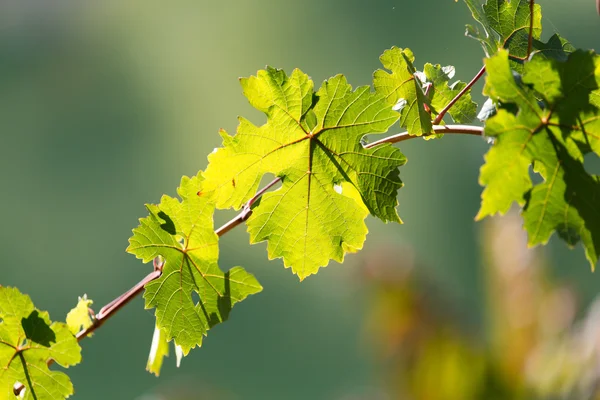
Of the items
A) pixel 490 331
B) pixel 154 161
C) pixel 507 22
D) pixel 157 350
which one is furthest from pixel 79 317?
pixel 154 161

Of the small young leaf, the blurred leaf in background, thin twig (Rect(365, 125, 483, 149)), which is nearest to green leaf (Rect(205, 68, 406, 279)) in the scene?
thin twig (Rect(365, 125, 483, 149))

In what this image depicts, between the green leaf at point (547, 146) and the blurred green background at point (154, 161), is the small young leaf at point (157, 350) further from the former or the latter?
the blurred green background at point (154, 161)

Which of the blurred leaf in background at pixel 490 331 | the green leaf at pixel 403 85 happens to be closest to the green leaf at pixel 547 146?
the green leaf at pixel 403 85

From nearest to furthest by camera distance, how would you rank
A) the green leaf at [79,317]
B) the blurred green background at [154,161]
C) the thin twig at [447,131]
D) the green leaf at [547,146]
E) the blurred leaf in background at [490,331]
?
1. the green leaf at [547,146]
2. the thin twig at [447,131]
3. the green leaf at [79,317]
4. the blurred leaf in background at [490,331]
5. the blurred green background at [154,161]

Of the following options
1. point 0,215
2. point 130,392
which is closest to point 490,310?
point 130,392

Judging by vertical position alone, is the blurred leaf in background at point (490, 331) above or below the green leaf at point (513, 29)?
below

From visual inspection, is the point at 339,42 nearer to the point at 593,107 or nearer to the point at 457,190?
the point at 457,190
